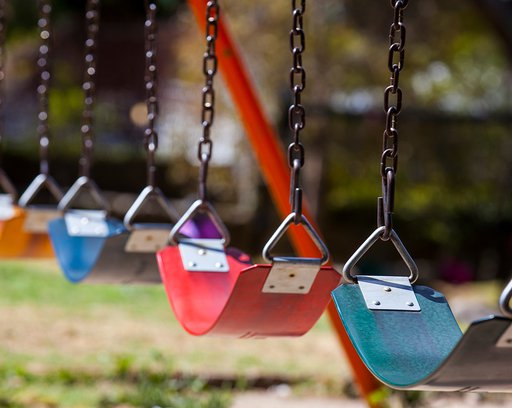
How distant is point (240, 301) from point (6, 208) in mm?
1758

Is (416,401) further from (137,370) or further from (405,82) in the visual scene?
(405,82)

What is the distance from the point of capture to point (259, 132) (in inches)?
141

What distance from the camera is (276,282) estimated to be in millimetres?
2051

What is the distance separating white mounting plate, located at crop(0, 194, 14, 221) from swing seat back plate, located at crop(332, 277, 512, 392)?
73.7 inches

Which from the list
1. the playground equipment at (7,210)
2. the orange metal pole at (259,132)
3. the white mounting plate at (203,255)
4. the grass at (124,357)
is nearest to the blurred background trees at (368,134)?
the grass at (124,357)

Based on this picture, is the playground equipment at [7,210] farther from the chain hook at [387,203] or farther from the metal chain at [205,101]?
the chain hook at [387,203]

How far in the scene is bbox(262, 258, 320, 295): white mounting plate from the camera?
200 cm

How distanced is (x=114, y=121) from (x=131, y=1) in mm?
7138

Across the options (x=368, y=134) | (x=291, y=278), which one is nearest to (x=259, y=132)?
(x=291, y=278)

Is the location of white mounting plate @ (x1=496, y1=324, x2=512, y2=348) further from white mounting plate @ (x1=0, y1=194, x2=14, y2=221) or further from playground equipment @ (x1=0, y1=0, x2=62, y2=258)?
white mounting plate @ (x1=0, y1=194, x2=14, y2=221)

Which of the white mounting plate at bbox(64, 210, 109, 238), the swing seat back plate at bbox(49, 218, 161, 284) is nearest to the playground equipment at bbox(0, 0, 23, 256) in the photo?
the white mounting plate at bbox(64, 210, 109, 238)

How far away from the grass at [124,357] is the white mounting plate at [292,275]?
5.90 feet

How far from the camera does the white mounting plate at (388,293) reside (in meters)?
1.88

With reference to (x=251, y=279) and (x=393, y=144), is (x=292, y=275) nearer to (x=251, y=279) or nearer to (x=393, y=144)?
(x=251, y=279)
